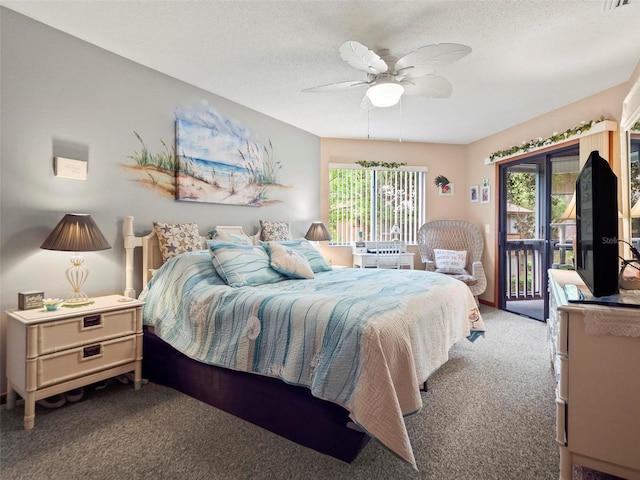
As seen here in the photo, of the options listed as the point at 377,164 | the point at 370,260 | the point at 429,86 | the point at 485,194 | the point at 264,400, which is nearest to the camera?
the point at 264,400

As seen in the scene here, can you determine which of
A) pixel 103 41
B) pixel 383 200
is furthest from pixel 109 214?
pixel 383 200

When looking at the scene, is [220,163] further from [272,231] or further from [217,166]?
[272,231]

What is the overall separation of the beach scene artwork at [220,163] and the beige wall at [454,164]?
129 centimetres

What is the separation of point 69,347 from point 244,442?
125cm

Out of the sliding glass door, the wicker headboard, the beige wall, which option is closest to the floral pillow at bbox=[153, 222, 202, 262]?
the wicker headboard

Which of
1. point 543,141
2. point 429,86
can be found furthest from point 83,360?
point 543,141

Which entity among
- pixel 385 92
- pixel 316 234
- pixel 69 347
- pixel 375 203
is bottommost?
pixel 69 347

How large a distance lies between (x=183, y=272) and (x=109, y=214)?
80 centimetres

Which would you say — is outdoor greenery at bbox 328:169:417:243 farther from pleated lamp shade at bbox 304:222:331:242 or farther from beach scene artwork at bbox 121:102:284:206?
beach scene artwork at bbox 121:102:284:206

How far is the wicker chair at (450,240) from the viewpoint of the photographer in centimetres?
500

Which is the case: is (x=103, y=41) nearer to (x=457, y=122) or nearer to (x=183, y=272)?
(x=183, y=272)

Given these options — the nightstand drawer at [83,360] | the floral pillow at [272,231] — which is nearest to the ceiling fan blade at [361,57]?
the floral pillow at [272,231]

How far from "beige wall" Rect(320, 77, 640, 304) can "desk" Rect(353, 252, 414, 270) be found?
0.31m

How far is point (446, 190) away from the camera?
5.53m
